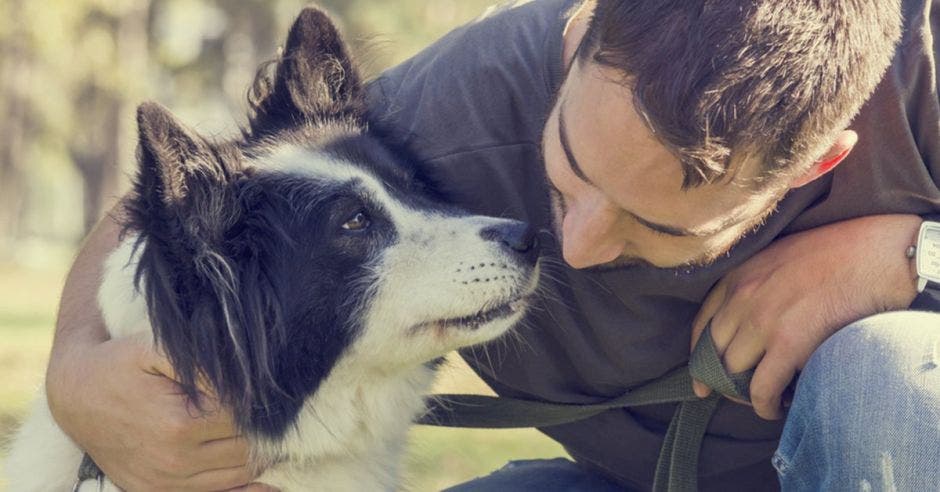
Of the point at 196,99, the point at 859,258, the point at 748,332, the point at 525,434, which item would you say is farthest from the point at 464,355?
the point at 196,99

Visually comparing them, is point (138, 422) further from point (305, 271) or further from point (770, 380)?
point (770, 380)

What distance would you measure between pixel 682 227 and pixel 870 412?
1.64 ft

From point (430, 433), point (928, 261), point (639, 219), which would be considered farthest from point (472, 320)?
point (430, 433)

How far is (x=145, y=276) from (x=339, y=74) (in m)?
0.84

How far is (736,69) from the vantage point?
207 centimetres

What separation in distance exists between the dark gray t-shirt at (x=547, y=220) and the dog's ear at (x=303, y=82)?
0.15 metres

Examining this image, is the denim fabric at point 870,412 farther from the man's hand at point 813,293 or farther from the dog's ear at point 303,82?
the dog's ear at point 303,82

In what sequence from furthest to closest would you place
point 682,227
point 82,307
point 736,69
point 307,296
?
point 82,307 < point 307,296 < point 682,227 < point 736,69

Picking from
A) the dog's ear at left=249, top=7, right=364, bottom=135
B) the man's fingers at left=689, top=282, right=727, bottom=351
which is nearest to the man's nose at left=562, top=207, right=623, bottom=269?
the man's fingers at left=689, top=282, right=727, bottom=351

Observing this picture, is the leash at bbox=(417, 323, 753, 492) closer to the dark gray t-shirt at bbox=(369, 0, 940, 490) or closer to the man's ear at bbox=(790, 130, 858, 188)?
the dark gray t-shirt at bbox=(369, 0, 940, 490)

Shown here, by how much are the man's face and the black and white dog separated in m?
0.22

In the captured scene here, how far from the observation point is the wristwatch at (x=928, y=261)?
2.44 m

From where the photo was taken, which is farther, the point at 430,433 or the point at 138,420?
the point at 430,433

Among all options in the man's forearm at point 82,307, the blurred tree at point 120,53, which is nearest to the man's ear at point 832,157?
the man's forearm at point 82,307
